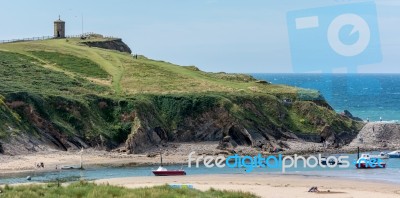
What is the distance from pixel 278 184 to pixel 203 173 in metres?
11.2

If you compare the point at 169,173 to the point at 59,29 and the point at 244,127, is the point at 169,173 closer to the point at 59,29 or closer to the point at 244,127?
the point at 244,127

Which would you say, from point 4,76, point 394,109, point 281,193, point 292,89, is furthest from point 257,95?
point 394,109

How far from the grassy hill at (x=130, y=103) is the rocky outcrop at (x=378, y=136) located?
6.99 feet

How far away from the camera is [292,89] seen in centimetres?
11544

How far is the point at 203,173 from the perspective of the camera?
72.5 m

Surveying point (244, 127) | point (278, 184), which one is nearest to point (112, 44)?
point (244, 127)

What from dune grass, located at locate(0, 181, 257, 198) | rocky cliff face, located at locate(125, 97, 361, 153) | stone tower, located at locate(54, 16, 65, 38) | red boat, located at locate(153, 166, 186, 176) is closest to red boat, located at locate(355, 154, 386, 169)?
rocky cliff face, located at locate(125, 97, 361, 153)

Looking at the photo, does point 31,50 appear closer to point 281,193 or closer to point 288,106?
point 288,106

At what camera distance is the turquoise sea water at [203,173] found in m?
67.1

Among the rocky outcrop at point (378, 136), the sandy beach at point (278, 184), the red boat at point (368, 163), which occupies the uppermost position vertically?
the rocky outcrop at point (378, 136)

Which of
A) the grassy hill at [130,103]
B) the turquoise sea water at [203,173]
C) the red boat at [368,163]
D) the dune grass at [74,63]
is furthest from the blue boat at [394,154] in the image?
the dune grass at [74,63]

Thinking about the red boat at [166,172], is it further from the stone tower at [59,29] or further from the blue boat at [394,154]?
the stone tower at [59,29]

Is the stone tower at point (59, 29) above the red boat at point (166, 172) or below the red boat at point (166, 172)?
above

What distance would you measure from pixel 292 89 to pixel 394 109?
202 ft
